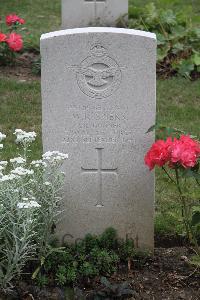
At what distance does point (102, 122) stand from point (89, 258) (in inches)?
31.5

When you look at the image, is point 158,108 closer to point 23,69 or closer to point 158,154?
point 23,69

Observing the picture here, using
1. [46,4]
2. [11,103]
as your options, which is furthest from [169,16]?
[46,4]

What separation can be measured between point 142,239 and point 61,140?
0.79 m

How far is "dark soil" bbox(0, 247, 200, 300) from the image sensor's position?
4.05 m

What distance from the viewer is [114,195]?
4.49 meters

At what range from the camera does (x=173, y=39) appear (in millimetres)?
8609

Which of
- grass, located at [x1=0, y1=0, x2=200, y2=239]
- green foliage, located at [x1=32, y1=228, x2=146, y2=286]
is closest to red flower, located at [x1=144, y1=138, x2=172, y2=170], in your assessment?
green foliage, located at [x1=32, y1=228, x2=146, y2=286]

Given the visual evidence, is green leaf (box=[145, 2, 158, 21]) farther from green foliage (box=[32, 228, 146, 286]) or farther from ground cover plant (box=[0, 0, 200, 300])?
green foliage (box=[32, 228, 146, 286])

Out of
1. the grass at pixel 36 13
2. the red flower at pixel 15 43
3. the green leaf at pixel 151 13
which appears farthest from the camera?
the grass at pixel 36 13

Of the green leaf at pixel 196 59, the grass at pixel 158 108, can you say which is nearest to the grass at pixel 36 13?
the grass at pixel 158 108

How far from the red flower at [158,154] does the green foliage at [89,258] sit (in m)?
0.63

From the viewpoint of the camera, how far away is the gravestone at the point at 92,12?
9.55 metres

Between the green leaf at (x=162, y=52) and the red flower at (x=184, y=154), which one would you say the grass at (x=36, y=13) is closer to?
the green leaf at (x=162, y=52)

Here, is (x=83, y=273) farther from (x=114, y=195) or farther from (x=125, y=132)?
(x=125, y=132)
